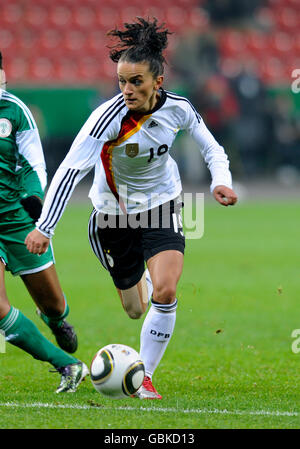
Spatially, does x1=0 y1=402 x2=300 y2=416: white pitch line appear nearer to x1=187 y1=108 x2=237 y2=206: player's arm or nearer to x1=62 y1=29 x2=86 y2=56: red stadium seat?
x1=187 y1=108 x2=237 y2=206: player's arm

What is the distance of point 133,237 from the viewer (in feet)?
19.8

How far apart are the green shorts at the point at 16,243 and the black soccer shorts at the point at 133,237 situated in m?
0.63

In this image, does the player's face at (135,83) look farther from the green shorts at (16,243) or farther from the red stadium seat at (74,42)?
the red stadium seat at (74,42)

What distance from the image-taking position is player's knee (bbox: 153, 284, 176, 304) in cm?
538

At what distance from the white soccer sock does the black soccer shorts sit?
383 millimetres

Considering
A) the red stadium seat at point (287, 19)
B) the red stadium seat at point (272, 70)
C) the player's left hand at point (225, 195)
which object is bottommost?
the red stadium seat at point (272, 70)

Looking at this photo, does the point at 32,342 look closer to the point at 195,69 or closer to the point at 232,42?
the point at 195,69

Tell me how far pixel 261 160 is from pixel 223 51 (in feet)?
10.7

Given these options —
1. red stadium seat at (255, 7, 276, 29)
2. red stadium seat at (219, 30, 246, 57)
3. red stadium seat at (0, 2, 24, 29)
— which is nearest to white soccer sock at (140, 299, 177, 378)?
red stadium seat at (219, 30, 246, 57)

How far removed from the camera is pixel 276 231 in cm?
1505

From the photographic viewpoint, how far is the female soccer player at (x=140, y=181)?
5.16 metres

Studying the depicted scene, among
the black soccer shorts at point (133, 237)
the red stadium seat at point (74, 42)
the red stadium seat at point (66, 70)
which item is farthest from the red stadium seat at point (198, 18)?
the black soccer shorts at point (133, 237)
